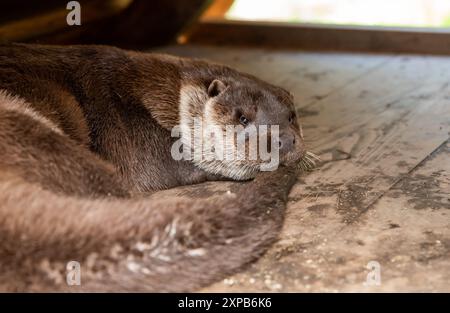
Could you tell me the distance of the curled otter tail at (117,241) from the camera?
209 cm

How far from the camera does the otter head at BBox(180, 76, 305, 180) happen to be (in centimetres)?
323

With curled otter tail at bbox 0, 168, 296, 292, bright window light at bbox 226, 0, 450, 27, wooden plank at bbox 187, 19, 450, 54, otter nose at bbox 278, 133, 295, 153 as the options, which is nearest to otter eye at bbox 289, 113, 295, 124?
otter nose at bbox 278, 133, 295, 153

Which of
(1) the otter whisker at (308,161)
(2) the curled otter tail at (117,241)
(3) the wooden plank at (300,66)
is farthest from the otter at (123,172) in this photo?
(3) the wooden plank at (300,66)

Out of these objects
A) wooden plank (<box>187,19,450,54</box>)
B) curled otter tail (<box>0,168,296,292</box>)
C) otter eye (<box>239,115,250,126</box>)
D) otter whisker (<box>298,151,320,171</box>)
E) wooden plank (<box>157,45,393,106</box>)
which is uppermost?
wooden plank (<box>187,19,450,54</box>)

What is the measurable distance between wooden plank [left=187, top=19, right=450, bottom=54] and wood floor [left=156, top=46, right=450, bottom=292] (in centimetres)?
25

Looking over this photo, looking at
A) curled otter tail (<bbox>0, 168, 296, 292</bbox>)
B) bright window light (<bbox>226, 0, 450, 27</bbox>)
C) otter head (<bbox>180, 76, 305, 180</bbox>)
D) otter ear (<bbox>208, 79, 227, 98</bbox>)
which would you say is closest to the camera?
curled otter tail (<bbox>0, 168, 296, 292</bbox>)

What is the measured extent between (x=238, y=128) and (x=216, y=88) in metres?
0.23

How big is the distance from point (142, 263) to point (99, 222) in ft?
0.60

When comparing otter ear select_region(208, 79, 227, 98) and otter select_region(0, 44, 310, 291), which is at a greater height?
otter ear select_region(208, 79, 227, 98)

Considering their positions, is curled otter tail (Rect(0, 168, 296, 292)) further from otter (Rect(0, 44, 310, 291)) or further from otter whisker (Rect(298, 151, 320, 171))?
otter whisker (Rect(298, 151, 320, 171))

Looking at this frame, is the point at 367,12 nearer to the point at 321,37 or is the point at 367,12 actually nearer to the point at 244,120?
the point at 321,37

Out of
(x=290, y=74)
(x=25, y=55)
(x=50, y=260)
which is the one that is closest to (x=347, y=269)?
(x=50, y=260)

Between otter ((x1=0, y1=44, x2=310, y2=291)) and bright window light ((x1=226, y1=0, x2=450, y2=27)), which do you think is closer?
otter ((x1=0, y1=44, x2=310, y2=291))

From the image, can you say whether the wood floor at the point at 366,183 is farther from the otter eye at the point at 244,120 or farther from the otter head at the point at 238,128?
the otter eye at the point at 244,120
